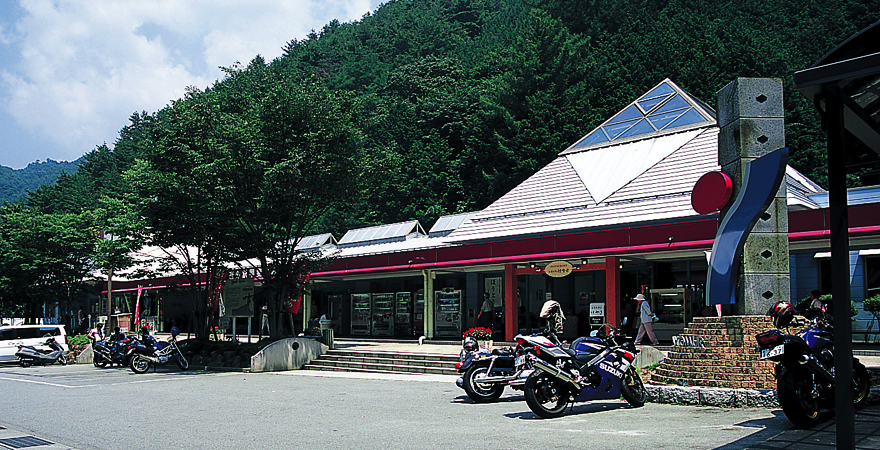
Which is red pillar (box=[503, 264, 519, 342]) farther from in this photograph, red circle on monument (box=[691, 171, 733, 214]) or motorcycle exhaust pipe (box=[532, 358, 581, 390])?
motorcycle exhaust pipe (box=[532, 358, 581, 390])

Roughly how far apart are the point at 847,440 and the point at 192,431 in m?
7.13

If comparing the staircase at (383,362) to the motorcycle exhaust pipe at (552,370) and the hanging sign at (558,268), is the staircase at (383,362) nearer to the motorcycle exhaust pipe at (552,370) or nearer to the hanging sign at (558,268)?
the hanging sign at (558,268)

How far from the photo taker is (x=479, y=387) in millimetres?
11484

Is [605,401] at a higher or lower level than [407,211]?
A: lower

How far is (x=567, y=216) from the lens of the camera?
72.4ft

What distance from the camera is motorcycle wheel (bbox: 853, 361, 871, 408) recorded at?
8250 millimetres

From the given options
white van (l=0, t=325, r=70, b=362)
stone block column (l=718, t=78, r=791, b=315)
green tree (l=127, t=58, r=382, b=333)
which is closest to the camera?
stone block column (l=718, t=78, r=791, b=315)

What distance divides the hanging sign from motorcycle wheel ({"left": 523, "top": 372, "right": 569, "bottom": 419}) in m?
11.4

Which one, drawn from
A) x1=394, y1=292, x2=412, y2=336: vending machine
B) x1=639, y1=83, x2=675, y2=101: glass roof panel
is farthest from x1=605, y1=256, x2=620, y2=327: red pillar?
x1=394, y1=292, x2=412, y2=336: vending machine

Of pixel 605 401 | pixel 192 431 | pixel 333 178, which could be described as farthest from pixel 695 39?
pixel 192 431

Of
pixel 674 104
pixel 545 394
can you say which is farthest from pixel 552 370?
pixel 674 104

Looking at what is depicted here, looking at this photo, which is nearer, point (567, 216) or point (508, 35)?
point (567, 216)

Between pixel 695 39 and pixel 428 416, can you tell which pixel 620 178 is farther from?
pixel 695 39

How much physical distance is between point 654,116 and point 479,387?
53.3ft
